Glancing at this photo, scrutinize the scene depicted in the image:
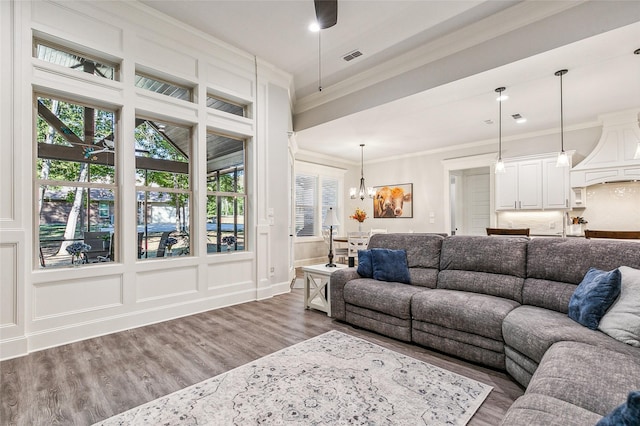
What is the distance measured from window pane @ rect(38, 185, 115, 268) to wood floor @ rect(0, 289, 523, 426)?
87 cm

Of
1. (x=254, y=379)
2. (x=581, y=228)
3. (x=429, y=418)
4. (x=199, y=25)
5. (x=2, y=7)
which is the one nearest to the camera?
(x=429, y=418)

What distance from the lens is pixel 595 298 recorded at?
2.05 m

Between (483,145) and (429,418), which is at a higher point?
(483,145)

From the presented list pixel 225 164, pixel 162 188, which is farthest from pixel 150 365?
pixel 225 164

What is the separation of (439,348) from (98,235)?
3609 millimetres

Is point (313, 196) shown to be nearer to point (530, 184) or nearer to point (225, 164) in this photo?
point (225, 164)

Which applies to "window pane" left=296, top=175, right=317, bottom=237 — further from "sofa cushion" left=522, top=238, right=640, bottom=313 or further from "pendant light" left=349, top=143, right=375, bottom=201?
"sofa cushion" left=522, top=238, right=640, bottom=313

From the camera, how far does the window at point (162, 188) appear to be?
3.63 metres

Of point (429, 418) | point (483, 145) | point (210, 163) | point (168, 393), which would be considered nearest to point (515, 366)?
point (429, 418)

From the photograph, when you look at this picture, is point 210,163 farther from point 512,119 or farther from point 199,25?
point 512,119

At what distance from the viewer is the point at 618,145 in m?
5.11

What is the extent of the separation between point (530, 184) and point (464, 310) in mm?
4815

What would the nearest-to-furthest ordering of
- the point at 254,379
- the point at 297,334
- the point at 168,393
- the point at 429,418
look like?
1. the point at 429,418
2. the point at 168,393
3. the point at 254,379
4. the point at 297,334

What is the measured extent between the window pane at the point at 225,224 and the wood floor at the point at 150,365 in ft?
3.28
